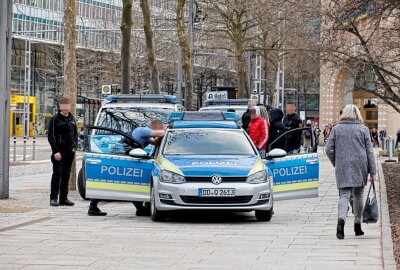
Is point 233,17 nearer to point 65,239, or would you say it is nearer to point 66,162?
point 66,162

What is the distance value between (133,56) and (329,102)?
24.0m

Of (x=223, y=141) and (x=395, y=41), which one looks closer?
(x=223, y=141)

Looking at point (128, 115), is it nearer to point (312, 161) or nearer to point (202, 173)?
point (312, 161)

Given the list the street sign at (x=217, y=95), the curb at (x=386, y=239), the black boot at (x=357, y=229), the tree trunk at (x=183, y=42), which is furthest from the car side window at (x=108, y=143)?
the street sign at (x=217, y=95)

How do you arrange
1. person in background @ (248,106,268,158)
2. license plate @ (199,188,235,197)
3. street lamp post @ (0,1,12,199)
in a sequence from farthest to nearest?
person in background @ (248,106,268,158), street lamp post @ (0,1,12,199), license plate @ (199,188,235,197)

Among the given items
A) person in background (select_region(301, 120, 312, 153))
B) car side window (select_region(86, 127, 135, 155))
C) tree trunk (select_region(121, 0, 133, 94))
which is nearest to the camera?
car side window (select_region(86, 127, 135, 155))

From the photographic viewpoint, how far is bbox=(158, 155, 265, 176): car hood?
49.7 feet

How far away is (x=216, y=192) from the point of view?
1507 cm

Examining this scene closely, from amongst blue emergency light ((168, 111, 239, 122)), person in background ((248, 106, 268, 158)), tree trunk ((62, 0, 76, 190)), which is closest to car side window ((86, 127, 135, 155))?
blue emergency light ((168, 111, 239, 122))

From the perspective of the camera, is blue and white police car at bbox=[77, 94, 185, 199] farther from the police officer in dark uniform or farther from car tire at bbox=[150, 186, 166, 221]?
car tire at bbox=[150, 186, 166, 221]

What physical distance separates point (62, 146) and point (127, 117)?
10.3ft

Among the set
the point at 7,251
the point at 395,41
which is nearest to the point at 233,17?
the point at 395,41

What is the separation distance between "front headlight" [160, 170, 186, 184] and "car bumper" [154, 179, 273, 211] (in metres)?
0.06

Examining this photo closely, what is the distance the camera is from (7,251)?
11555 millimetres
